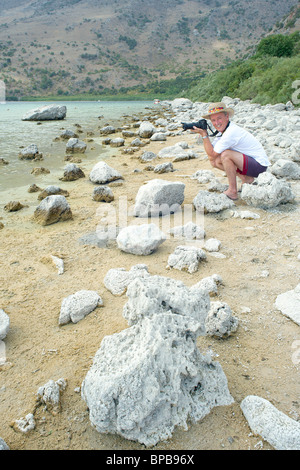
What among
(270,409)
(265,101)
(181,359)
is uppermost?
(265,101)

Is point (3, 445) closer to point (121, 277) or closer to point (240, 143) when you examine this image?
point (121, 277)

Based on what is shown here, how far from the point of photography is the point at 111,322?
2309 millimetres

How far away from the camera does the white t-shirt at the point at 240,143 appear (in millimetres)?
4344

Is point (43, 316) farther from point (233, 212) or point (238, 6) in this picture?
point (238, 6)

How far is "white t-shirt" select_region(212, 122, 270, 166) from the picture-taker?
4.34 m

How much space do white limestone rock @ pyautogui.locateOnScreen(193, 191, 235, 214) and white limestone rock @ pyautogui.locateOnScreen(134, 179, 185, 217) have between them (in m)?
0.30

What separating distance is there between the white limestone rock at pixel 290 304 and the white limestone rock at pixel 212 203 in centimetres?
195

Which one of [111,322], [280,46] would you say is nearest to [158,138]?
[111,322]

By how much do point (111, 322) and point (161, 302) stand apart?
690 mm

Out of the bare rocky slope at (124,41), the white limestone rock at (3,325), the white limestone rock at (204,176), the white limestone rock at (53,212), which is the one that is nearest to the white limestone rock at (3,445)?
the white limestone rock at (3,325)

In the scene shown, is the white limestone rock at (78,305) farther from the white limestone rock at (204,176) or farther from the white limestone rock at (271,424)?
the white limestone rock at (204,176)

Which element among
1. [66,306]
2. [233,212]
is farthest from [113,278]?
[233,212]
